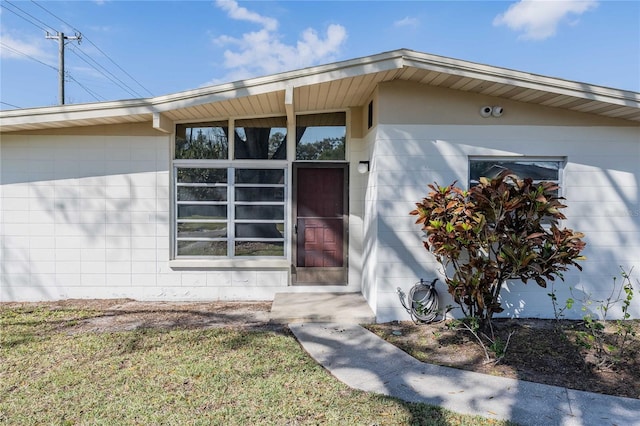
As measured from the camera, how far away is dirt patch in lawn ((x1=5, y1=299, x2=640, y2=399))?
3434 mm

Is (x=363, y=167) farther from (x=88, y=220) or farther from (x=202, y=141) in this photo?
(x=88, y=220)

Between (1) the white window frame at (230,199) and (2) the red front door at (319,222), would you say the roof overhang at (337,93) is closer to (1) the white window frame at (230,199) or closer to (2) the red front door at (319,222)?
(1) the white window frame at (230,199)

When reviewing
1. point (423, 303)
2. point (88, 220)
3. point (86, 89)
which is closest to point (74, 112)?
point (88, 220)

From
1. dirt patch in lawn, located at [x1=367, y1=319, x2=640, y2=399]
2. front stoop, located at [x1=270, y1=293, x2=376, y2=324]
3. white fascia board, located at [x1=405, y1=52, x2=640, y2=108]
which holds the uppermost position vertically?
white fascia board, located at [x1=405, y1=52, x2=640, y2=108]

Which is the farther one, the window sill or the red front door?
the red front door

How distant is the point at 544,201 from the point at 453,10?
5.23 metres

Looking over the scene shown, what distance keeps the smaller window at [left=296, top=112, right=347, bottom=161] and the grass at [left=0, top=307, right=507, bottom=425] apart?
116 inches

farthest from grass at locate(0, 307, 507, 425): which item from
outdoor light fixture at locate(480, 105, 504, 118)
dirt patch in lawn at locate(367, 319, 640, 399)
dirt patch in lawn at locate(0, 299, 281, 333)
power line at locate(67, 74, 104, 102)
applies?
power line at locate(67, 74, 104, 102)

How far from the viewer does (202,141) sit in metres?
6.07

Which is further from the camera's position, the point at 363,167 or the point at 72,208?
the point at 72,208

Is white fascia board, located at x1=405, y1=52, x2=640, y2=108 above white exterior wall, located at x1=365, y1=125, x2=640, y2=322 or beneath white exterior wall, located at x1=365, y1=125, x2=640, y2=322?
above

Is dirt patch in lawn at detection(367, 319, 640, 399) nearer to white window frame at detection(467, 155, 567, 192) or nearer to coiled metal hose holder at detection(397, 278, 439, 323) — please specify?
coiled metal hose holder at detection(397, 278, 439, 323)

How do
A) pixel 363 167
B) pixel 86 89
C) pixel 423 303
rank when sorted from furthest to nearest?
pixel 86 89 < pixel 363 167 < pixel 423 303

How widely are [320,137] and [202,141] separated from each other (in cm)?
188
